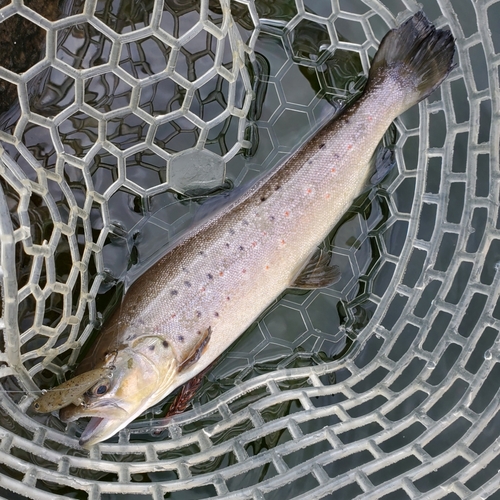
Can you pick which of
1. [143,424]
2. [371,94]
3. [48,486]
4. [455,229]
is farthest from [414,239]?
[48,486]

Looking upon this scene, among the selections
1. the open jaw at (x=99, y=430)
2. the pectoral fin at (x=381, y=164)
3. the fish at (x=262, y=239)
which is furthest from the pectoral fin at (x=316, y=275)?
the open jaw at (x=99, y=430)

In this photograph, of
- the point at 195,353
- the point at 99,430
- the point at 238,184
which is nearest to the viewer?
the point at 99,430

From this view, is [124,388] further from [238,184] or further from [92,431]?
[238,184]

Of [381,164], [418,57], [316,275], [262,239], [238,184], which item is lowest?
[316,275]

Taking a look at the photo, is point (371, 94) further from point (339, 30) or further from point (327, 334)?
point (327, 334)

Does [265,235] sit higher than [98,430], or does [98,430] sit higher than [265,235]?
[265,235]

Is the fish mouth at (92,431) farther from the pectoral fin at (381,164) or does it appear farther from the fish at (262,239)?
the pectoral fin at (381,164)

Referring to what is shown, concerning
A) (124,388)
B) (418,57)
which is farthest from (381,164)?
(124,388)
